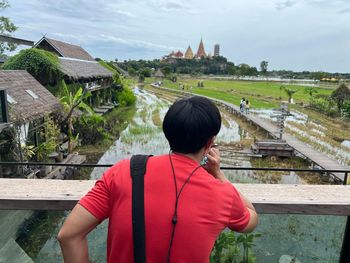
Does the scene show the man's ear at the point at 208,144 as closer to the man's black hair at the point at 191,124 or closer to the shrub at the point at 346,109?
the man's black hair at the point at 191,124

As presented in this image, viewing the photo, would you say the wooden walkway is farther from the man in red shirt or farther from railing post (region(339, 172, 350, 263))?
the man in red shirt

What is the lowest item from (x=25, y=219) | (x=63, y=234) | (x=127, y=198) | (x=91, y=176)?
(x=91, y=176)

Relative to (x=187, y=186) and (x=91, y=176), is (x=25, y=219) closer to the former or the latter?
(x=187, y=186)

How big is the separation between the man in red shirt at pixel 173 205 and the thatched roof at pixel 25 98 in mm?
8388

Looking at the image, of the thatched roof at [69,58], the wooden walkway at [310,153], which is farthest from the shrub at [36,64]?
the wooden walkway at [310,153]

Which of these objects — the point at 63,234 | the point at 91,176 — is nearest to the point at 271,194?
the point at 63,234

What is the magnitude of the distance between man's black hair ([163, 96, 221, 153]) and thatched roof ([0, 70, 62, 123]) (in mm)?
8482

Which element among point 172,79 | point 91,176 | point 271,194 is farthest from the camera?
point 172,79

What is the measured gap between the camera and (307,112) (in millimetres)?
27062

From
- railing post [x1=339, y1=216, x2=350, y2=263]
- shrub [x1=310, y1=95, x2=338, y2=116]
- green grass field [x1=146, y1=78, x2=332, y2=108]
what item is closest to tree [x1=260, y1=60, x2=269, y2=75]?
green grass field [x1=146, y1=78, x2=332, y2=108]

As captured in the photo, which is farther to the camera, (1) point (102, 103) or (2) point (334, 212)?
(1) point (102, 103)

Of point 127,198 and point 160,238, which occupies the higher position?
point 127,198

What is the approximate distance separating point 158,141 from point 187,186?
1413cm

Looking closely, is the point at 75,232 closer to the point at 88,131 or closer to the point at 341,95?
the point at 88,131
